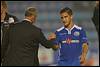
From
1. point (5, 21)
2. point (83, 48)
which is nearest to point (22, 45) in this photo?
point (5, 21)

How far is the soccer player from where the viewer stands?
8430 millimetres

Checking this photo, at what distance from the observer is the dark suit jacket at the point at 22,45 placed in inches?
314

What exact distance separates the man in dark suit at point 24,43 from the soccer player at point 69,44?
1.45 ft

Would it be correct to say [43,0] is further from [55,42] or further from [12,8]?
[55,42]

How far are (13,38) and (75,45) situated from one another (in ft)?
4.04

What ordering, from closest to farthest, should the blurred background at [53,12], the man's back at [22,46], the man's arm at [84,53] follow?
1. the man's back at [22,46]
2. the man's arm at [84,53]
3. the blurred background at [53,12]

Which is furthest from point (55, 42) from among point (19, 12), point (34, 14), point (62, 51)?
point (19, 12)

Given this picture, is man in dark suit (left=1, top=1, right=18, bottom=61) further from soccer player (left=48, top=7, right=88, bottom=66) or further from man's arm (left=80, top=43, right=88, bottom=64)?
man's arm (left=80, top=43, right=88, bottom=64)

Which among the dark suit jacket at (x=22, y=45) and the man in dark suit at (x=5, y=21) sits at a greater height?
the man in dark suit at (x=5, y=21)

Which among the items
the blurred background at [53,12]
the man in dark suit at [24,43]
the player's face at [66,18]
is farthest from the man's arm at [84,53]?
the blurred background at [53,12]

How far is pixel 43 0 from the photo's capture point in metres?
44.6

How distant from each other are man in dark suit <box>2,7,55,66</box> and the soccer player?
0.44m

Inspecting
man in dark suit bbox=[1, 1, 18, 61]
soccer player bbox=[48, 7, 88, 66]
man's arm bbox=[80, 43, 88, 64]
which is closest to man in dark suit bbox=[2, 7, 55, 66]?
man in dark suit bbox=[1, 1, 18, 61]

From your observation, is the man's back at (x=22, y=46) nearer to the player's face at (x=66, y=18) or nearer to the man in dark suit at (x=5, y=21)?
the man in dark suit at (x=5, y=21)
